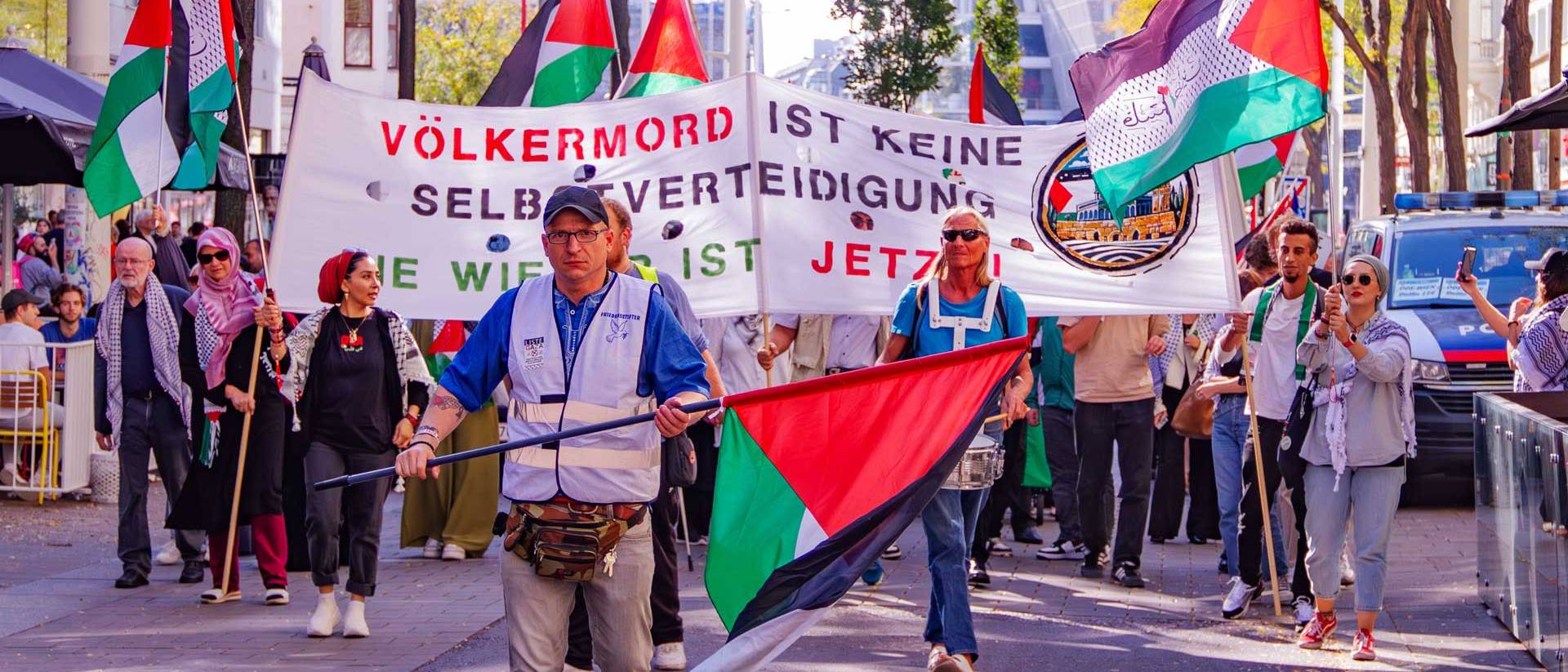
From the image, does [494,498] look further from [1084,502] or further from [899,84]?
[899,84]

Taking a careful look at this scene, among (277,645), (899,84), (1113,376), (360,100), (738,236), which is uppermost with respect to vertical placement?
(899,84)

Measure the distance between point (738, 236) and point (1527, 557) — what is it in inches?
151

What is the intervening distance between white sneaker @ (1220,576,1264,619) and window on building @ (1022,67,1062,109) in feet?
422

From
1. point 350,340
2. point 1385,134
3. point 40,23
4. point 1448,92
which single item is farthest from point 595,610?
point 40,23

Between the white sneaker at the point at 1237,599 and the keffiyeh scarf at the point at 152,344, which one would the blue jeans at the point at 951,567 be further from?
the keffiyeh scarf at the point at 152,344

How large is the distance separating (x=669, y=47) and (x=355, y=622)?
4.53 meters

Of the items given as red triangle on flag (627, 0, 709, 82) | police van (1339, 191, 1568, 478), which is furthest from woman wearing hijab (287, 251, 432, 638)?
police van (1339, 191, 1568, 478)

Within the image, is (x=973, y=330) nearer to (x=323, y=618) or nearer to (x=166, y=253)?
(x=323, y=618)

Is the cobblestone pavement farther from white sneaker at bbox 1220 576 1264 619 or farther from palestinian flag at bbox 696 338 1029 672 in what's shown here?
palestinian flag at bbox 696 338 1029 672

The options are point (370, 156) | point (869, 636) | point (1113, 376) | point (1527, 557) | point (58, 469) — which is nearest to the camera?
point (1527, 557)

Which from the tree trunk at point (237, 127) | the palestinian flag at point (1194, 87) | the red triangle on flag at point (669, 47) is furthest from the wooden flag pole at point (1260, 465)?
the tree trunk at point (237, 127)

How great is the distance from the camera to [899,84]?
33812mm

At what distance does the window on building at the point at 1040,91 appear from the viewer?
137 meters

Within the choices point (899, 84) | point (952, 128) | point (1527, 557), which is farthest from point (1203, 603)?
point (899, 84)
